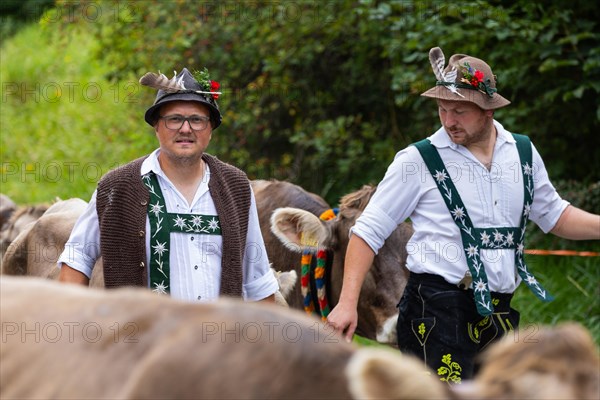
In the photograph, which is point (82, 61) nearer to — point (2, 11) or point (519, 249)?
point (2, 11)

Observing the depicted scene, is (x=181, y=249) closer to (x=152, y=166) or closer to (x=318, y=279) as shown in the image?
(x=152, y=166)

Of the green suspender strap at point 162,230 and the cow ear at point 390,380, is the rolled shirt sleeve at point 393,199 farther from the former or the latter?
the cow ear at point 390,380

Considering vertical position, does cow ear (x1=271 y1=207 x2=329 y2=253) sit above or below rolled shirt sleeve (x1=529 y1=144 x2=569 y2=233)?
below

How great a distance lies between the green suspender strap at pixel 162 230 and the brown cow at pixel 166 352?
1565 mm

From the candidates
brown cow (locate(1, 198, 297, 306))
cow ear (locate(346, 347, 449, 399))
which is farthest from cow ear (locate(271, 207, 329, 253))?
cow ear (locate(346, 347, 449, 399))

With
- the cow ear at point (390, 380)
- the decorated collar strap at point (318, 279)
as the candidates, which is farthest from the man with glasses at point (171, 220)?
the cow ear at point (390, 380)

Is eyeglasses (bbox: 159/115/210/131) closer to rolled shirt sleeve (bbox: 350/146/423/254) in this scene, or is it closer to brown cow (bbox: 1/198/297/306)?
rolled shirt sleeve (bbox: 350/146/423/254)

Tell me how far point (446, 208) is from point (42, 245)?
8.99 ft

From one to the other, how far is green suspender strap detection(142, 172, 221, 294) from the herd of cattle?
136 centimetres

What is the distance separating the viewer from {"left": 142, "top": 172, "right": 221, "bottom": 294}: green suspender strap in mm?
4262

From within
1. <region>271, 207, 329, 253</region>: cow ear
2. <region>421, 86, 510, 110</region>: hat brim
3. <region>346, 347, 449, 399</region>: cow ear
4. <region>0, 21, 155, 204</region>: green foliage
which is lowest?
<region>0, 21, 155, 204</region>: green foliage

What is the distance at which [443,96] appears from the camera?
4.76 metres

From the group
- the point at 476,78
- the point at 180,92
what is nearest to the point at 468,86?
the point at 476,78

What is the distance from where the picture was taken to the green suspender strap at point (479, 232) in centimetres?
466
